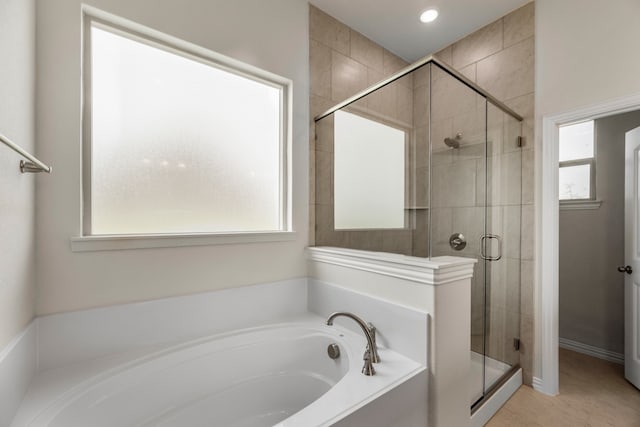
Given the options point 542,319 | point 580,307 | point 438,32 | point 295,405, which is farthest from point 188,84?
point 580,307

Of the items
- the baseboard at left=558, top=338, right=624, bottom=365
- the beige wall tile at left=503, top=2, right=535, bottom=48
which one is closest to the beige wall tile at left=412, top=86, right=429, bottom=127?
the beige wall tile at left=503, top=2, right=535, bottom=48

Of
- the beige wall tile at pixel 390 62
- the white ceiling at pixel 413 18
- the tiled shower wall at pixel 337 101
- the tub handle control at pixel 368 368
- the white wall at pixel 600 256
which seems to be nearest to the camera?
the tub handle control at pixel 368 368

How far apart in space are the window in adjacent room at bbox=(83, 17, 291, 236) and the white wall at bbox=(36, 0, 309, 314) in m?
0.08

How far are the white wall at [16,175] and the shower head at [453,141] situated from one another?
1.97 m

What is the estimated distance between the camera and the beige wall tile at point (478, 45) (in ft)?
7.25

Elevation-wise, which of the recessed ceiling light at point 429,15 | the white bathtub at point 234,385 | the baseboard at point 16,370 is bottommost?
the white bathtub at point 234,385

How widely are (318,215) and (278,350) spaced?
957mm

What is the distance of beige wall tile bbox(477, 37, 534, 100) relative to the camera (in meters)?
2.02

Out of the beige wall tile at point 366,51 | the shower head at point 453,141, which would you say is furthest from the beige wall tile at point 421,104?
the beige wall tile at point 366,51

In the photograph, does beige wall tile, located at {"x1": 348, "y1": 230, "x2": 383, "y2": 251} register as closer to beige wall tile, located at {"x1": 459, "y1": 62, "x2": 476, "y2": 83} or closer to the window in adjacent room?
the window in adjacent room

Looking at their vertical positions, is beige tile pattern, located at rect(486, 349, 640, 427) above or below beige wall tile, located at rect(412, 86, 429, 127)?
below

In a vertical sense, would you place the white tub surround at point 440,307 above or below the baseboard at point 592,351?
above

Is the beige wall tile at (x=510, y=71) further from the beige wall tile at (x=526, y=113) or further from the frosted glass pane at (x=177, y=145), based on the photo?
the frosted glass pane at (x=177, y=145)

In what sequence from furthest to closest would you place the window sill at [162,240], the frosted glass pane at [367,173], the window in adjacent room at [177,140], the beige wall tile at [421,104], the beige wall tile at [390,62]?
1. the beige wall tile at [390,62]
2. the frosted glass pane at [367,173]
3. the beige wall tile at [421,104]
4. the window in adjacent room at [177,140]
5. the window sill at [162,240]
